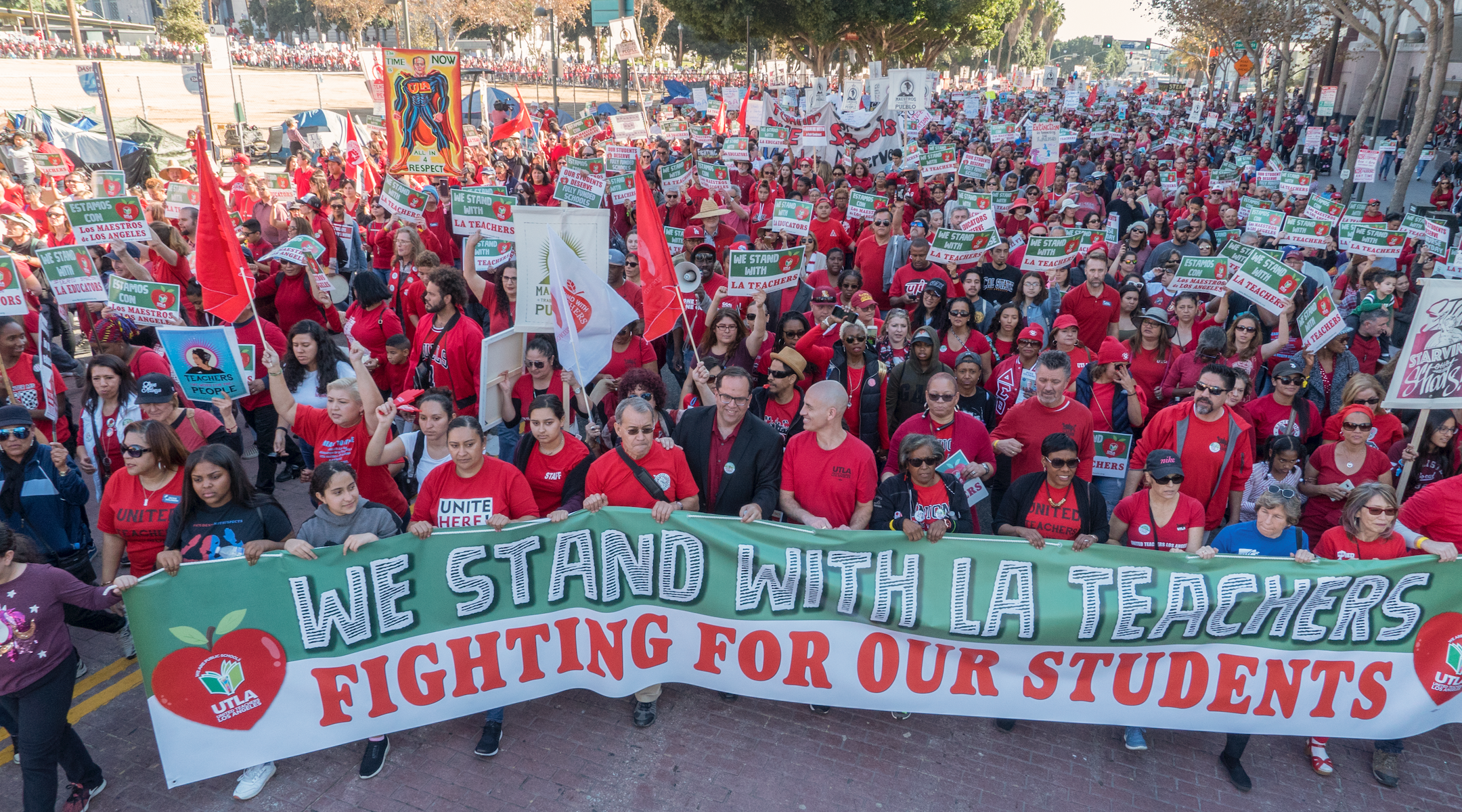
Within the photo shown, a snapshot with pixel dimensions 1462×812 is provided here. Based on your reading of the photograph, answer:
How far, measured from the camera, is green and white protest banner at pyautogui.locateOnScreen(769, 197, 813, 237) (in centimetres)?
1023

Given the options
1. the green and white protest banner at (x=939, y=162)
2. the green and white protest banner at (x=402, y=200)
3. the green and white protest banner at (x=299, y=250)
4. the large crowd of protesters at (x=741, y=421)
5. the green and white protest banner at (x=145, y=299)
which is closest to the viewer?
the large crowd of protesters at (x=741, y=421)

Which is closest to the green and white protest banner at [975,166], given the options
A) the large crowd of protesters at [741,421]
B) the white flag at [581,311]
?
the large crowd of protesters at [741,421]

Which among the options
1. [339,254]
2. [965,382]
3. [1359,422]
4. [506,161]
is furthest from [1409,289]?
[506,161]

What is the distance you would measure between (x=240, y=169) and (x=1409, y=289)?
14025 mm

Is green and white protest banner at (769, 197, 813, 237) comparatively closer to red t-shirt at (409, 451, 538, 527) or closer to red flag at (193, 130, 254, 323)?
red flag at (193, 130, 254, 323)

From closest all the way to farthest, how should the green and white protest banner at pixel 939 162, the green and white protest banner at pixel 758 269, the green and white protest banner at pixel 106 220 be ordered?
the green and white protest banner at pixel 758 269, the green and white protest banner at pixel 106 220, the green and white protest banner at pixel 939 162

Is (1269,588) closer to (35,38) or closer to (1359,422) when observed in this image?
(1359,422)

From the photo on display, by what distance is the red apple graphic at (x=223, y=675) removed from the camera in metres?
4.23

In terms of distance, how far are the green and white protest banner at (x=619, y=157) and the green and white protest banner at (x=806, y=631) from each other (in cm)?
1101

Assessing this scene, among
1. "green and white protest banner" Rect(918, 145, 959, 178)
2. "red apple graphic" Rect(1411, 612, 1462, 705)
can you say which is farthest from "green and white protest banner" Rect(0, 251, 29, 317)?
"green and white protest banner" Rect(918, 145, 959, 178)

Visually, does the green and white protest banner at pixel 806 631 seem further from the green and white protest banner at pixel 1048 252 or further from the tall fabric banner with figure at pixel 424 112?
the tall fabric banner with figure at pixel 424 112

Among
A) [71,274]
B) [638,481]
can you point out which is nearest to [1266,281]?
[638,481]

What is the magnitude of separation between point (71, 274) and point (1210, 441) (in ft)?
27.6

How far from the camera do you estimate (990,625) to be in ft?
14.9
